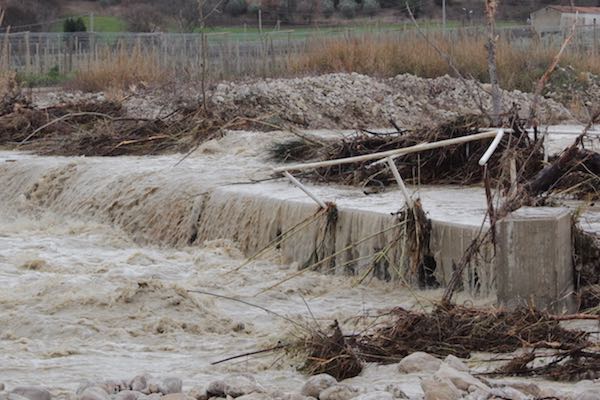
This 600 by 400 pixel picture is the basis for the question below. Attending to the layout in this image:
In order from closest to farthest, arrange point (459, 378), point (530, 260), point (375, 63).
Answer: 1. point (459, 378)
2. point (530, 260)
3. point (375, 63)

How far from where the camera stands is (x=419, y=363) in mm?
7137

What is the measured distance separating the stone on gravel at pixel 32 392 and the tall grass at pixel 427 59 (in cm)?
1887

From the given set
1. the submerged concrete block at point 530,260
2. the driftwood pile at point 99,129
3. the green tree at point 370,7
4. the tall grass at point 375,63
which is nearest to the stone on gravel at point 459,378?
the submerged concrete block at point 530,260

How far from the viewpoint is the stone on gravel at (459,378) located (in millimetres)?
6324

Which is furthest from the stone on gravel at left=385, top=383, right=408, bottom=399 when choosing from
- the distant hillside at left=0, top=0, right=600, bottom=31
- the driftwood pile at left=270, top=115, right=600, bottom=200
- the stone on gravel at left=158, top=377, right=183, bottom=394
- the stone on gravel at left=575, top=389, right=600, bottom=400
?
the distant hillside at left=0, top=0, right=600, bottom=31

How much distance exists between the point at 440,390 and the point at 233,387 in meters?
1.20

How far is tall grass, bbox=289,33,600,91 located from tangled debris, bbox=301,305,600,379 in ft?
56.7

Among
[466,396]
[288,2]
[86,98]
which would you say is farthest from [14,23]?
[466,396]

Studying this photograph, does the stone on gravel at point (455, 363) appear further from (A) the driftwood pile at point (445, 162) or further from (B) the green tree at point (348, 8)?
(B) the green tree at point (348, 8)

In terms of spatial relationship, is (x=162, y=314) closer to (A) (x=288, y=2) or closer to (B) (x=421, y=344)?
(B) (x=421, y=344)

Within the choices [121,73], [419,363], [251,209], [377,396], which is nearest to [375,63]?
[121,73]

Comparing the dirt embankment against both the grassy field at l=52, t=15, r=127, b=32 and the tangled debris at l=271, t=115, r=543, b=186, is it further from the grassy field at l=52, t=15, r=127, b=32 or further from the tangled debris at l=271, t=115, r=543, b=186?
the grassy field at l=52, t=15, r=127, b=32

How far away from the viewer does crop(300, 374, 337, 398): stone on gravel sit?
6.70 meters

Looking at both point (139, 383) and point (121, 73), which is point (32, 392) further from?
point (121, 73)
